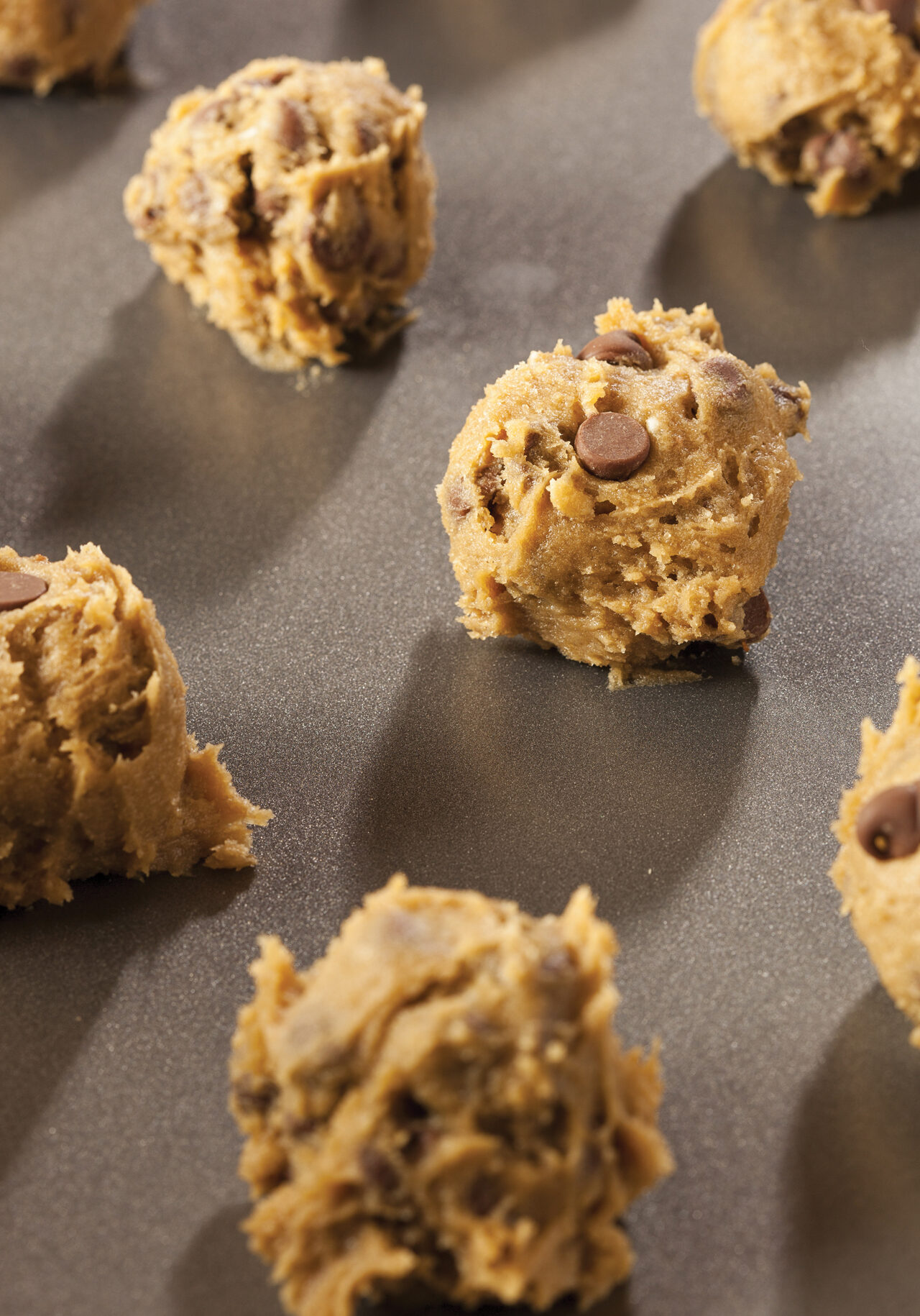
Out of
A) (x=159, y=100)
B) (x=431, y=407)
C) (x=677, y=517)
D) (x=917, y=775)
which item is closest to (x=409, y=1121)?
(x=917, y=775)

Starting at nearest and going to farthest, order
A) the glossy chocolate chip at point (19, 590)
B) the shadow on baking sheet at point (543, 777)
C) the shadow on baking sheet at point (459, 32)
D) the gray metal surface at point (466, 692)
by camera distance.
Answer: the gray metal surface at point (466, 692), the glossy chocolate chip at point (19, 590), the shadow on baking sheet at point (543, 777), the shadow on baking sheet at point (459, 32)

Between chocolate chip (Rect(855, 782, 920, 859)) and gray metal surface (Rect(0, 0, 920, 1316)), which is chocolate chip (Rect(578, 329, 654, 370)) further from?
chocolate chip (Rect(855, 782, 920, 859))

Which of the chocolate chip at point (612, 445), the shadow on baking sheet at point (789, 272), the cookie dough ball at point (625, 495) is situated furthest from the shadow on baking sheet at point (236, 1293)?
the shadow on baking sheet at point (789, 272)

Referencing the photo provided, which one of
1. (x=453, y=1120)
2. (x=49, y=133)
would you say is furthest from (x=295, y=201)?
(x=453, y=1120)

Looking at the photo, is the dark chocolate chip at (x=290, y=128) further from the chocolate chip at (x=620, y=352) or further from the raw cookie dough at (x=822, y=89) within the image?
the raw cookie dough at (x=822, y=89)

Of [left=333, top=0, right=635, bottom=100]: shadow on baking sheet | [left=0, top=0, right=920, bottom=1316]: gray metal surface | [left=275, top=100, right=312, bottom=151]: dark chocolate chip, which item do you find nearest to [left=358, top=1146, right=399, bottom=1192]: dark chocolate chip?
[left=0, top=0, right=920, bottom=1316]: gray metal surface

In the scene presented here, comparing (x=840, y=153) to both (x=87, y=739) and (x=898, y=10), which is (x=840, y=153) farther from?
(x=87, y=739)

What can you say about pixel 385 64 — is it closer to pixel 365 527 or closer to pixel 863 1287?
pixel 365 527

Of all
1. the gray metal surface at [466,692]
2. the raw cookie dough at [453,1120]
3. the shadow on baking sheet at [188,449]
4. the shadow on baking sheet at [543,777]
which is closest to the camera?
the raw cookie dough at [453,1120]
